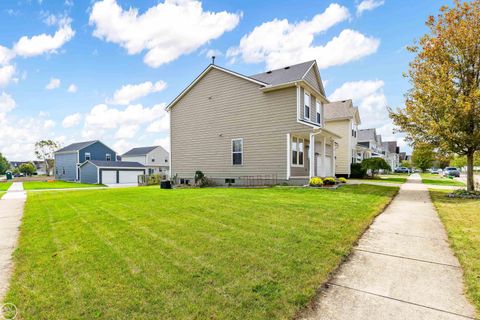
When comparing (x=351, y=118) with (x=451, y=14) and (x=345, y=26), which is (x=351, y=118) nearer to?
(x=345, y=26)

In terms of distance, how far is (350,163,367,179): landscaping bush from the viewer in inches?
1029

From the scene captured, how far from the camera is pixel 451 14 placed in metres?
12.1

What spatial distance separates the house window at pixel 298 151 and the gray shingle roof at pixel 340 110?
12.1 metres

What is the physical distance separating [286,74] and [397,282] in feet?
48.8

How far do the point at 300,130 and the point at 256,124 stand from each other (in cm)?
291

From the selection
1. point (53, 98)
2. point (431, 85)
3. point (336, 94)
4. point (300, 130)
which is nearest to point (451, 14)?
point (431, 85)

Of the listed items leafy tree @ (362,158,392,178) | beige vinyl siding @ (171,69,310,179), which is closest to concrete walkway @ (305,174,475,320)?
beige vinyl siding @ (171,69,310,179)

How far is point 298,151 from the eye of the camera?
53.0 feet

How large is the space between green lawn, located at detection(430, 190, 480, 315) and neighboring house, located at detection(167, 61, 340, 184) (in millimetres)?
7093

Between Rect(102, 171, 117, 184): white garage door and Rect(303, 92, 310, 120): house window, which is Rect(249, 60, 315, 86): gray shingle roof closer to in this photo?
Rect(303, 92, 310, 120): house window

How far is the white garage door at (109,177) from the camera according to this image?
37.9 m

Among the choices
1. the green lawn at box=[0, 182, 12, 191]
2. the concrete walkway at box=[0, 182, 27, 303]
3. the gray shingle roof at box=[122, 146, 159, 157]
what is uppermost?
the gray shingle roof at box=[122, 146, 159, 157]

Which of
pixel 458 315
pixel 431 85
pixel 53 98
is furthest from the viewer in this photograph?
pixel 53 98

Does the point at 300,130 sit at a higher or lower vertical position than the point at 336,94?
lower
